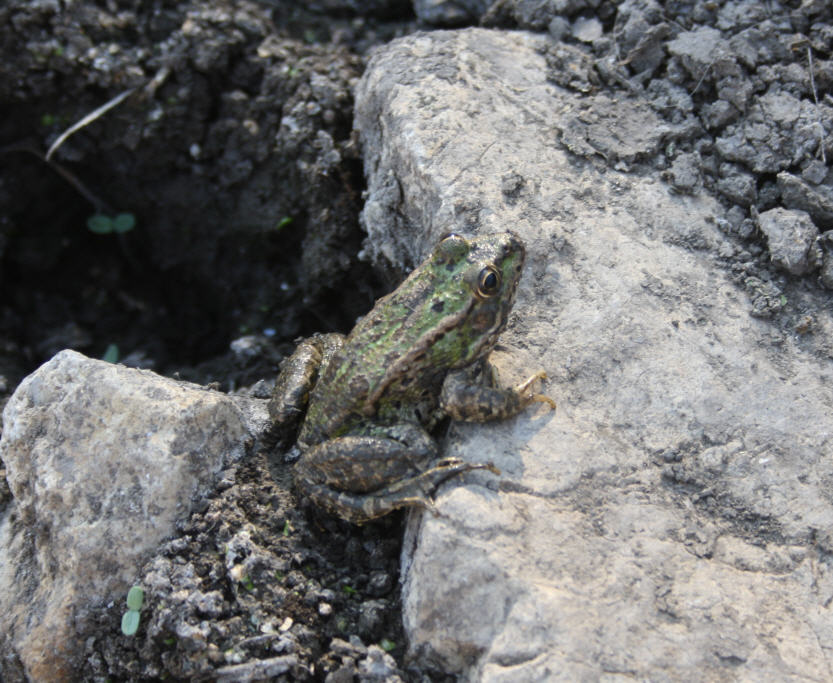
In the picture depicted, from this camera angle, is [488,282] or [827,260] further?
[827,260]

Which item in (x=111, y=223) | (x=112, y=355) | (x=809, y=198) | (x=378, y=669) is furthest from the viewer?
(x=111, y=223)

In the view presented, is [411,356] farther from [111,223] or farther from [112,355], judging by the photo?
[111,223]

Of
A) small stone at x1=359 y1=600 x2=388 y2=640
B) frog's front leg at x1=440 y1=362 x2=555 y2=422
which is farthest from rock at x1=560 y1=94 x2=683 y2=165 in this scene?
small stone at x1=359 y1=600 x2=388 y2=640

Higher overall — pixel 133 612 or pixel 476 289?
pixel 476 289

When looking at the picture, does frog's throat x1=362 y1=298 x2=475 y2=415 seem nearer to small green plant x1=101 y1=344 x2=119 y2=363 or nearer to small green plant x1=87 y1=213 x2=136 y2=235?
small green plant x1=101 y1=344 x2=119 y2=363

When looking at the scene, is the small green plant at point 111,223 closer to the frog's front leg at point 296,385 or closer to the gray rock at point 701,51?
the frog's front leg at point 296,385

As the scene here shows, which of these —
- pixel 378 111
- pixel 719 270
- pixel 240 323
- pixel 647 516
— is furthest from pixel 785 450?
pixel 240 323

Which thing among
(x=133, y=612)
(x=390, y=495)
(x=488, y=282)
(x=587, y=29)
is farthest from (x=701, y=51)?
(x=133, y=612)

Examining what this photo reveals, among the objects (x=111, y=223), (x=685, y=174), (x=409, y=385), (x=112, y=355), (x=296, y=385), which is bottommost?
(x=112, y=355)
